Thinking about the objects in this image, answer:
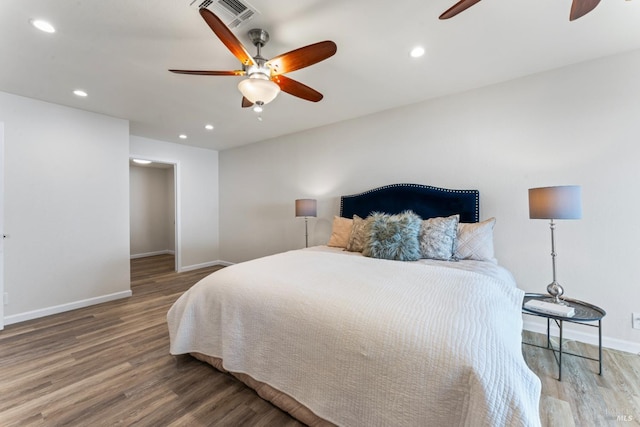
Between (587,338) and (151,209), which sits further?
(151,209)

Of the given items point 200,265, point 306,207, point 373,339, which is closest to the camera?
point 373,339

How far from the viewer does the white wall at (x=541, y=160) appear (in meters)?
2.19

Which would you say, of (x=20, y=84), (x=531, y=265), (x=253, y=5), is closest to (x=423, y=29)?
(x=253, y=5)

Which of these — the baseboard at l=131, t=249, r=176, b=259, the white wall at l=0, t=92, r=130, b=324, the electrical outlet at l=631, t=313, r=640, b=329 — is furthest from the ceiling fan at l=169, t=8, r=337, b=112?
the baseboard at l=131, t=249, r=176, b=259

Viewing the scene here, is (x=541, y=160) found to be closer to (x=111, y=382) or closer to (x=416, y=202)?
(x=416, y=202)

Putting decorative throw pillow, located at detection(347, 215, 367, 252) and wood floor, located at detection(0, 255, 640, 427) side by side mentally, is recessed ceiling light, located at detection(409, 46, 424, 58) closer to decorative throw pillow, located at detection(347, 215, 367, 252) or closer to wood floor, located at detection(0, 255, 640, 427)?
decorative throw pillow, located at detection(347, 215, 367, 252)

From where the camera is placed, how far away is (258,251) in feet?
16.1

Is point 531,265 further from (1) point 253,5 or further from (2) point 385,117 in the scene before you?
(1) point 253,5

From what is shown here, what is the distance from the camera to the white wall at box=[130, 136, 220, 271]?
482 cm

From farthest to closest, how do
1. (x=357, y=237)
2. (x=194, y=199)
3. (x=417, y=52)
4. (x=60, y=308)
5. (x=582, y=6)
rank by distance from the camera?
(x=194, y=199), (x=60, y=308), (x=357, y=237), (x=417, y=52), (x=582, y=6)

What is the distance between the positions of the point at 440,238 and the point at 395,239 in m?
0.45

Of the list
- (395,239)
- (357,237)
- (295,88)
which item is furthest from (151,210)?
(395,239)

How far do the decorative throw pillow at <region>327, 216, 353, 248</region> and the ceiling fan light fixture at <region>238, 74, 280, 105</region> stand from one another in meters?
1.91

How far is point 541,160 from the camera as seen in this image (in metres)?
2.50
